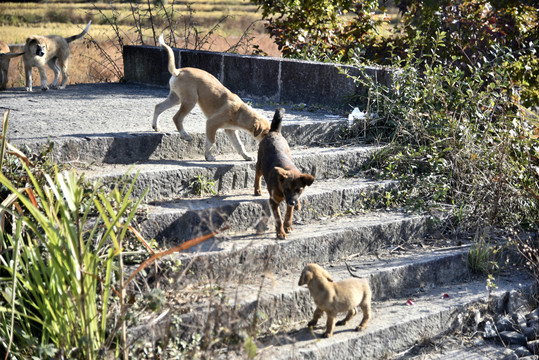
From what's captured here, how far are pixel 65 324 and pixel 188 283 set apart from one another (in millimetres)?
998

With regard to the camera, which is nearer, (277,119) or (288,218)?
(288,218)

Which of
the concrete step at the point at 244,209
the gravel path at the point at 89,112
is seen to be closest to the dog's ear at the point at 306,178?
the concrete step at the point at 244,209

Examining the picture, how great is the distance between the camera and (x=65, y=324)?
3.29 meters

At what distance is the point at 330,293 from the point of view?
3881 millimetres

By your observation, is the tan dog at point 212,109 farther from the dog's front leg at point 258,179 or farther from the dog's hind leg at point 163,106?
the dog's front leg at point 258,179

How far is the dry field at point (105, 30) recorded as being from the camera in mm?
10836

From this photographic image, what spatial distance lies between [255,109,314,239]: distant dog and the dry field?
5.64 metres

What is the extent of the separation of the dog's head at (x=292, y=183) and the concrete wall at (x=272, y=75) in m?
2.98

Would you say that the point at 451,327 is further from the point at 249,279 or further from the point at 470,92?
the point at 470,92

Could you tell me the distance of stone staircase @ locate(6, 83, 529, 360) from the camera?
3949 millimetres

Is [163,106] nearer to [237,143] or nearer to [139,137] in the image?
[139,137]

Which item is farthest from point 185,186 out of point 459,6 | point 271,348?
point 459,6

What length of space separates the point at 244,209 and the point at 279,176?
63cm

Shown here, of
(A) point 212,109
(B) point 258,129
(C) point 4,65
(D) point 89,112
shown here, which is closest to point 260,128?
(B) point 258,129
